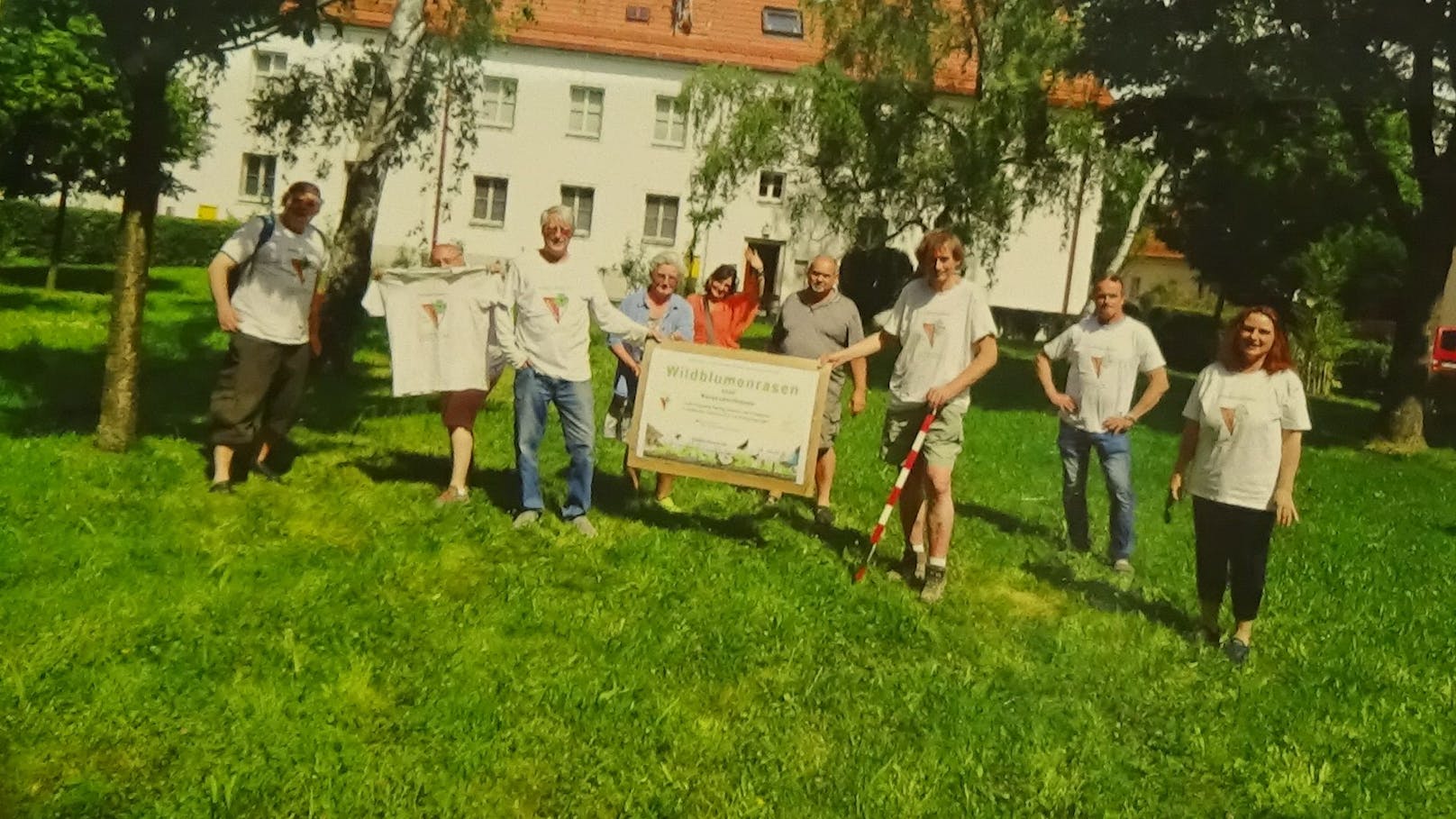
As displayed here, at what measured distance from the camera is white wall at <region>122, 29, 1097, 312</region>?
20.1m

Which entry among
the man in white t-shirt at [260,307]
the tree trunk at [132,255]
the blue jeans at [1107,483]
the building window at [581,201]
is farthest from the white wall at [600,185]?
the blue jeans at [1107,483]

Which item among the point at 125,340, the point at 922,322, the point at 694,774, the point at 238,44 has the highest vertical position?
the point at 238,44

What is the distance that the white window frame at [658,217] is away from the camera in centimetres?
2962

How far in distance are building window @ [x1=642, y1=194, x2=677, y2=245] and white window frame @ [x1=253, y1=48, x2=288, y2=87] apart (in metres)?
15.4

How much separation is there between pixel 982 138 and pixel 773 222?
5.33 meters

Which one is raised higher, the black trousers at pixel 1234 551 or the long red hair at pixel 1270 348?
the long red hair at pixel 1270 348

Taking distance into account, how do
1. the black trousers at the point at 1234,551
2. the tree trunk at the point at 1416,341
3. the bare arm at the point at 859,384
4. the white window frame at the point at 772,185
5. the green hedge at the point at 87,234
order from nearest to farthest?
1. the black trousers at the point at 1234,551
2. the bare arm at the point at 859,384
3. the tree trunk at the point at 1416,341
4. the green hedge at the point at 87,234
5. the white window frame at the point at 772,185

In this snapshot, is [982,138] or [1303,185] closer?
[982,138]

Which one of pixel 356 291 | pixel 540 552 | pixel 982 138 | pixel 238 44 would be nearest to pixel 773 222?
pixel 982 138

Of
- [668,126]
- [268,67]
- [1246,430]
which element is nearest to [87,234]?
[668,126]

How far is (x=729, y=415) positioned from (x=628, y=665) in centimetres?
233

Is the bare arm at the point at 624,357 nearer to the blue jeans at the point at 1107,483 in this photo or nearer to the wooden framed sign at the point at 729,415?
the wooden framed sign at the point at 729,415

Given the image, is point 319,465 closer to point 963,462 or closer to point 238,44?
point 238,44

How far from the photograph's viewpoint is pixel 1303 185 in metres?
25.7
